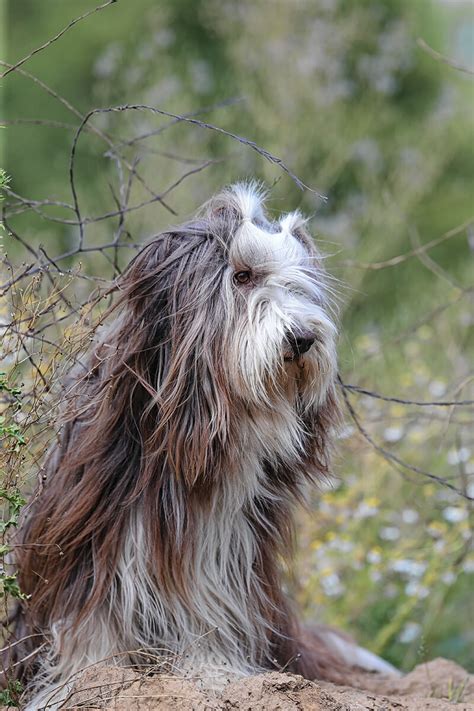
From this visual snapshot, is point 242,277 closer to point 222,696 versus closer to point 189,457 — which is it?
point 189,457

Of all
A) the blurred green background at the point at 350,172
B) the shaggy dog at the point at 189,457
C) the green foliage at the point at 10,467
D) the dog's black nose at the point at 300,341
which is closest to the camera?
the green foliage at the point at 10,467

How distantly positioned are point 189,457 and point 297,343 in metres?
0.51

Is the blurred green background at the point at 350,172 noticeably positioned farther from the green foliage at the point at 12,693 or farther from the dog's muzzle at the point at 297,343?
the green foliage at the point at 12,693

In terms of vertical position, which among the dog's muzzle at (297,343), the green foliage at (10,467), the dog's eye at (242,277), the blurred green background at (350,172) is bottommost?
the green foliage at (10,467)

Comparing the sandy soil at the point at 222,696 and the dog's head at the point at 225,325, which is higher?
the dog's head at the point at 225,325

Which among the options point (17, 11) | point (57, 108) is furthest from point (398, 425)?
point (17, 11)

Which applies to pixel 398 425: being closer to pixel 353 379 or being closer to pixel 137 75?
pixel 353 379

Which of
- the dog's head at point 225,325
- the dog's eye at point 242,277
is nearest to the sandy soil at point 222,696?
the dog's head at point 225,325

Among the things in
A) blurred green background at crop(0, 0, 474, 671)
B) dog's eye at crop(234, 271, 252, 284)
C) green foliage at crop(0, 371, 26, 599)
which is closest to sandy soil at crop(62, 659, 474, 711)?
green foliage at crop(0, 371, 26, 599)

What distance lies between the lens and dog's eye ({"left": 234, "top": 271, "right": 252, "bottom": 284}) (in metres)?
3.33

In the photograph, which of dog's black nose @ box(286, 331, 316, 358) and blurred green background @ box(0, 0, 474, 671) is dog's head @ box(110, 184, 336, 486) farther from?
blurred green background @ box(0, 0, 474, 671)

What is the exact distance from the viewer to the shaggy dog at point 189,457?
3.25 metres

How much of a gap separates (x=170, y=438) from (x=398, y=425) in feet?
10.1

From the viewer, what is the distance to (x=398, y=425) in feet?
20.1
